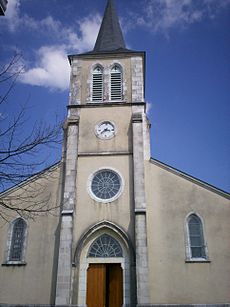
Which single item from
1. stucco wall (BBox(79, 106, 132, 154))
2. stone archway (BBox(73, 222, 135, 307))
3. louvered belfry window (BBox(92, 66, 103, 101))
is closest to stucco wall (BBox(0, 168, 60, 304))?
stone archway (BBox(73, 222, 135, 307))

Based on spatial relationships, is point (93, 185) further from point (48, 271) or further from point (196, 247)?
point (196, 247)

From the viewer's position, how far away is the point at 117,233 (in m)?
13.9

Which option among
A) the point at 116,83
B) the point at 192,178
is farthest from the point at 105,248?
the point at 116,83

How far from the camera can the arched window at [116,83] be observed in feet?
57.7

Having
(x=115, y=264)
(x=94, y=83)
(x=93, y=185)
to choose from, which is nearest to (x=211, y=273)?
(x=115, y=264)

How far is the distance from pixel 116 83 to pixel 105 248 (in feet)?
28.2

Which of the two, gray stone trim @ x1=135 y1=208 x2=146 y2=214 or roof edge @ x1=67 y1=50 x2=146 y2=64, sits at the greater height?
roof edge @ x1=67 y1=50 x2=146 y2=64

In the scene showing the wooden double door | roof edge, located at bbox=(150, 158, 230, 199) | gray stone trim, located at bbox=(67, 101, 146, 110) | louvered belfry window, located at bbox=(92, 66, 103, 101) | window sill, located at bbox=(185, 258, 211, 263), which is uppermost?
louvered belfry window, located at bbox=(92, 66, 103, 101)

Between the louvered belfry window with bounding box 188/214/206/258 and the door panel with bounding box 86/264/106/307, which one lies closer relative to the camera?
the door panel with bounding box 86/264/106/307

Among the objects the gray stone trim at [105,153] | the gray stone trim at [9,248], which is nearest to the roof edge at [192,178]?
the gray stone trim at [105,153]

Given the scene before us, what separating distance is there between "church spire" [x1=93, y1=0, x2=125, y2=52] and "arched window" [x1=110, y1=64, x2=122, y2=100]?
163 cm

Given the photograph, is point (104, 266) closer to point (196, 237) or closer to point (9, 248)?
point (196, 237)

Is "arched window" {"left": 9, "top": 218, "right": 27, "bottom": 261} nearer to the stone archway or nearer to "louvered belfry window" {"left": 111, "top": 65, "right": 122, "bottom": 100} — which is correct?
the stone archway

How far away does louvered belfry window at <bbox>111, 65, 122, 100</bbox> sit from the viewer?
17.6 metres
